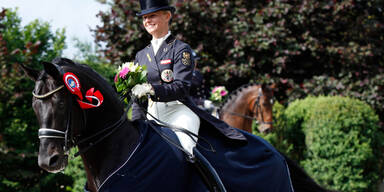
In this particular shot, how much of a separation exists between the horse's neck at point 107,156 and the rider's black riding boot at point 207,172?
0.54m

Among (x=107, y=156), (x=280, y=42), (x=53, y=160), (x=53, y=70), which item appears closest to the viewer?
(x=53, y=160)

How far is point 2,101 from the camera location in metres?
6.95

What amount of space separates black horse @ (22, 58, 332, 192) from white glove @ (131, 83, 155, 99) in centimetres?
15

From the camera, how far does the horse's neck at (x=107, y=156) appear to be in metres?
2.79

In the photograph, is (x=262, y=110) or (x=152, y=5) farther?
(x=262, y=110)

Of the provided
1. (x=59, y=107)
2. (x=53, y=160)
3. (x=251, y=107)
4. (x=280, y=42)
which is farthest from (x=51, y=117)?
(x=280, y=42)

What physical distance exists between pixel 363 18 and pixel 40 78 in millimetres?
10457

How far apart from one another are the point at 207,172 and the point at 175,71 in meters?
0.93

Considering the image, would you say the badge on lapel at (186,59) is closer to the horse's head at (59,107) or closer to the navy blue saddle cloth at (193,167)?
the navy blue saddle cloth at (193,167)

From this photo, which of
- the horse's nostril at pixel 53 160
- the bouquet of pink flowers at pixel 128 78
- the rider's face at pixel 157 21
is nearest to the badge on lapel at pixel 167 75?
the bouquet of pink flowers at pixel 128 78

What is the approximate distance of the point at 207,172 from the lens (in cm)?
314

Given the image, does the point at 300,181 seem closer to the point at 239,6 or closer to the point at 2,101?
the point at 2,101

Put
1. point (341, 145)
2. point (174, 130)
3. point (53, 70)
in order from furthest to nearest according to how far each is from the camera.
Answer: point (341, 145) → point (174, 130) → point (53, 70)

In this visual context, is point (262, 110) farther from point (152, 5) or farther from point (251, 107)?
point (152, 5)
